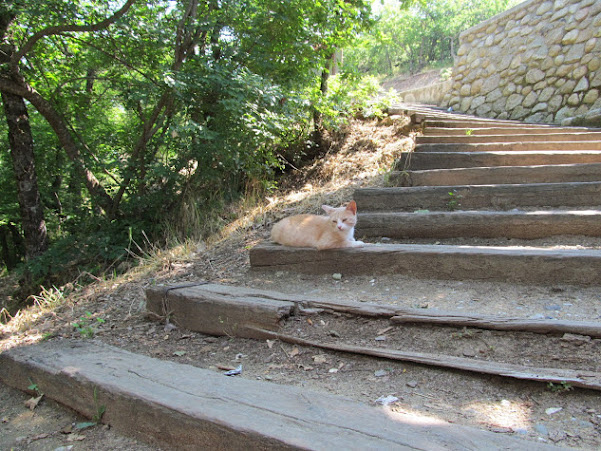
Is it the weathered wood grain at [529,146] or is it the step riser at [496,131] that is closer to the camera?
the weathered wood grain at [529,146]

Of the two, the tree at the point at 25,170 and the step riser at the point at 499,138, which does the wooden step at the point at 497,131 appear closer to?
the step riser at the point at 499,138

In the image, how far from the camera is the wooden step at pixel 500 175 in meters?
Result: 4.09

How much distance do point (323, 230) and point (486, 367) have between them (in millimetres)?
1835

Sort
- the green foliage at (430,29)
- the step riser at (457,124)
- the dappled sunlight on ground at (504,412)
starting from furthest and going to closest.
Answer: the green foliage at (430,29) → the step riser at (457,124) → the dappled sunlight on ground at (504,412)

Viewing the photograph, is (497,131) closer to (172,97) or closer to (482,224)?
(482,224)

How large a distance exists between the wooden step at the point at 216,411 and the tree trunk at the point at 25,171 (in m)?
4.83

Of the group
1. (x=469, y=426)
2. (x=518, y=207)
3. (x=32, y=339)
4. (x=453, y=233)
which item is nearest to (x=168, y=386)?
(x=469, y=426)

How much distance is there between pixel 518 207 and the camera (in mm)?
3791

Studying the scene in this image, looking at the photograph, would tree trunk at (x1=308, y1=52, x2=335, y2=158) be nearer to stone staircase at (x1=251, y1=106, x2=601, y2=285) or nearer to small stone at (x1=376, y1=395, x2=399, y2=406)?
stone staircase at (x1=251, y1=106, x2=601, y2=285)

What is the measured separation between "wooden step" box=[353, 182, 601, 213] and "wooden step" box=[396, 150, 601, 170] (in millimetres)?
762

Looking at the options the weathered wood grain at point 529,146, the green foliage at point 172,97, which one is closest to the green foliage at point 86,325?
the green foliage at point 172,97

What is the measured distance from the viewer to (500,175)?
170 inches

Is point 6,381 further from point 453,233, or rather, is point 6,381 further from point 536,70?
point 536,70

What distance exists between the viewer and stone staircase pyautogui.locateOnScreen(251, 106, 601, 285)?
274 centimetres
